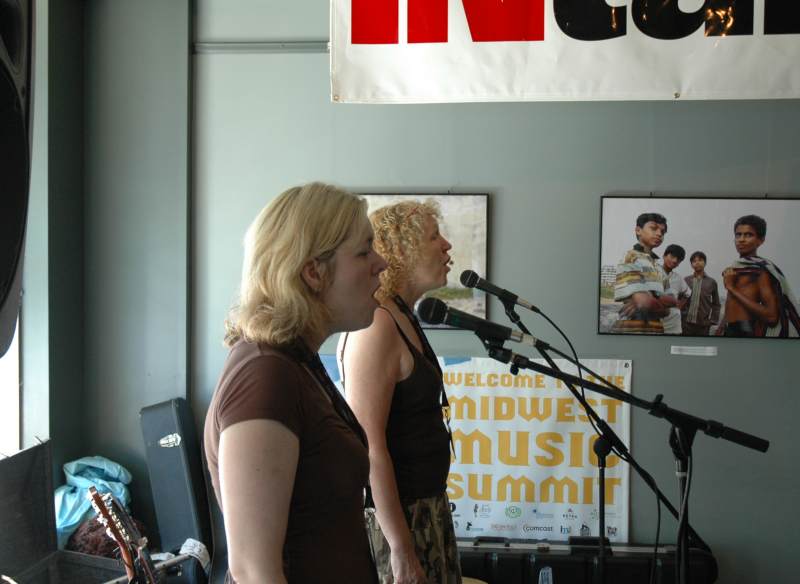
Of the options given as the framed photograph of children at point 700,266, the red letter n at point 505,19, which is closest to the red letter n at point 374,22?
the red letter n at point 505,19

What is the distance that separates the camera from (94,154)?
3350 millimetres

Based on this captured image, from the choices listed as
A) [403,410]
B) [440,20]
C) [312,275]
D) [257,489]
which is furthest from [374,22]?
[257,489]

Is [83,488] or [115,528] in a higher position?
[115,528]

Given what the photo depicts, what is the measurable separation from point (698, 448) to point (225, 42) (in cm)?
275

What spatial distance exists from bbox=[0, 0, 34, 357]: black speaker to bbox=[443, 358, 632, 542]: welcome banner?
2456 mm

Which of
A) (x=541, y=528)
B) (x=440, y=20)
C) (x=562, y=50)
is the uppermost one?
(x=440, y=20)

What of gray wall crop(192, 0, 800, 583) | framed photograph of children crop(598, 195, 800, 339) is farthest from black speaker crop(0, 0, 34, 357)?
framed photograph of children crop(598, 195, 800, 339)

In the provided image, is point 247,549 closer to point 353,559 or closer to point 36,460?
point 353,559

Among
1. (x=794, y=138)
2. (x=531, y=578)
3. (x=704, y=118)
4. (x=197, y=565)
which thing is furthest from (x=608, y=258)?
(x=197, y=565)

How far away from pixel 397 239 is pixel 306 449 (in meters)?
0.94

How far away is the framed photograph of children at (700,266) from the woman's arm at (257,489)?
2.39 m

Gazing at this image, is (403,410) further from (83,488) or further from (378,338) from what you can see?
(83,488)

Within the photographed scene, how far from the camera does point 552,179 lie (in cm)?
324

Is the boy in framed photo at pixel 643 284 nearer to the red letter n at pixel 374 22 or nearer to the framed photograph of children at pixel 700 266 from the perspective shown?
the framed photograph of children at pixel 700 266
